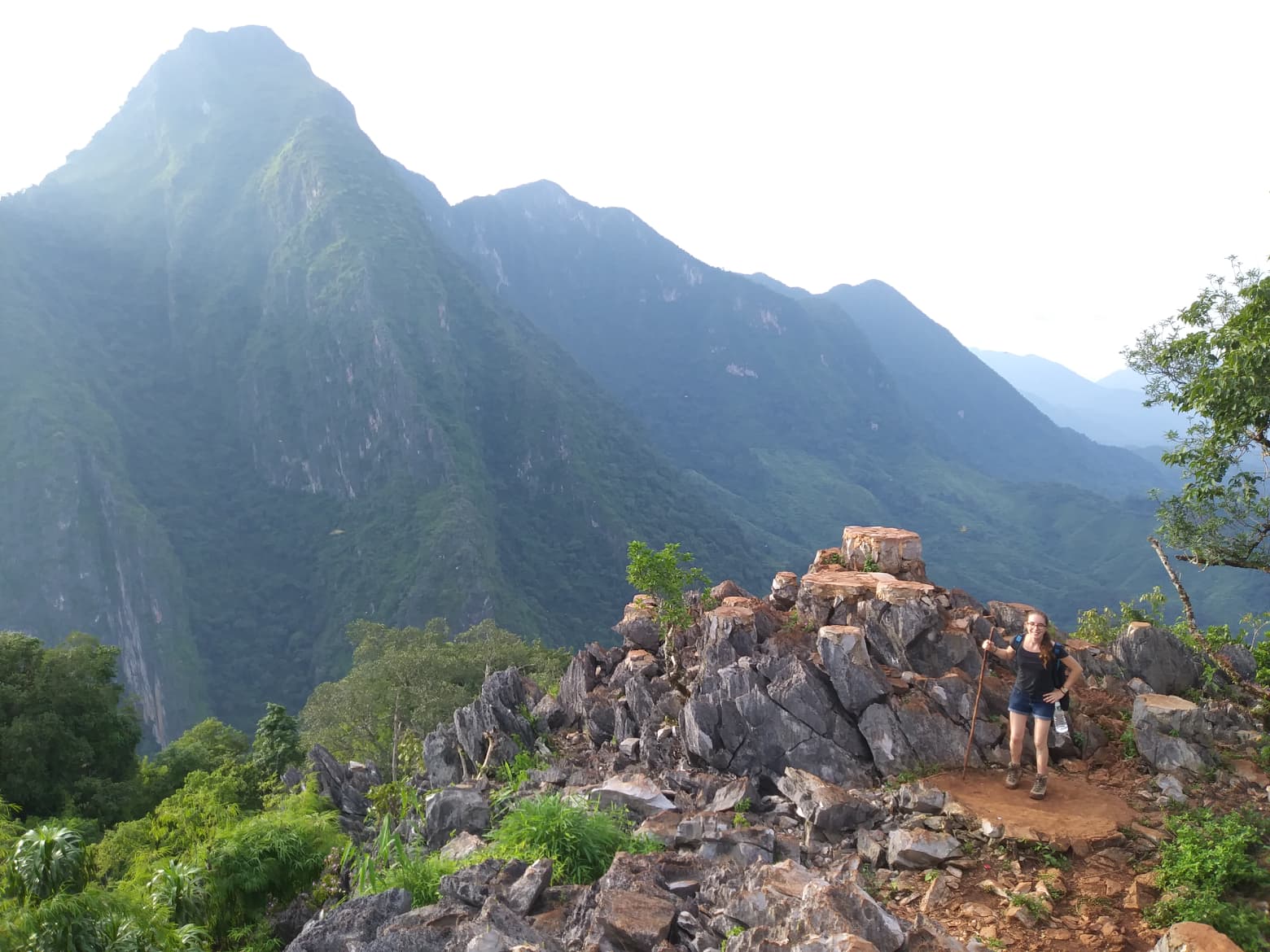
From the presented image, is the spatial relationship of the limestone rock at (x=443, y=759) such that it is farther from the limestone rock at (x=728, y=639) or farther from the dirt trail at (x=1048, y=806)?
the dirt trail at (x=1048, y=806)

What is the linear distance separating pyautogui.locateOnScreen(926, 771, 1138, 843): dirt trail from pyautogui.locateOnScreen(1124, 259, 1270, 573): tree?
13.7 feet

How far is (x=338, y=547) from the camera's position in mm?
112250

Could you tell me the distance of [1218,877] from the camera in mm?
5699

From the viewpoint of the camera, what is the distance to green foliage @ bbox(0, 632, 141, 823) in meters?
19.5

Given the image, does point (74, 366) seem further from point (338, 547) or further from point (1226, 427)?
point (1226, 427)

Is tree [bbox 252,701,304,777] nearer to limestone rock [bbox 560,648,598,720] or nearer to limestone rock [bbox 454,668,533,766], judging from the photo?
limestone rock [bbox 454,668,533,766]

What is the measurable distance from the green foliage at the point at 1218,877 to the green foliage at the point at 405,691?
18.4 meters

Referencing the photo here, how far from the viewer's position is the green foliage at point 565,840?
21.8ft

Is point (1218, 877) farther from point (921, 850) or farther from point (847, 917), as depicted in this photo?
point (847, 917)

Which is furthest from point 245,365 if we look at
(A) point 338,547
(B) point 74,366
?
(A) point 338,547

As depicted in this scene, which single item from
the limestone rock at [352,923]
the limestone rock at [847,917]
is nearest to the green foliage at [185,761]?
the limestone rock at [352,923]

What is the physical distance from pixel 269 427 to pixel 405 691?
402 feet

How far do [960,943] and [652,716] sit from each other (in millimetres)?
6130

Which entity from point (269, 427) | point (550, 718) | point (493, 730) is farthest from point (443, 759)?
point (269, 427)
